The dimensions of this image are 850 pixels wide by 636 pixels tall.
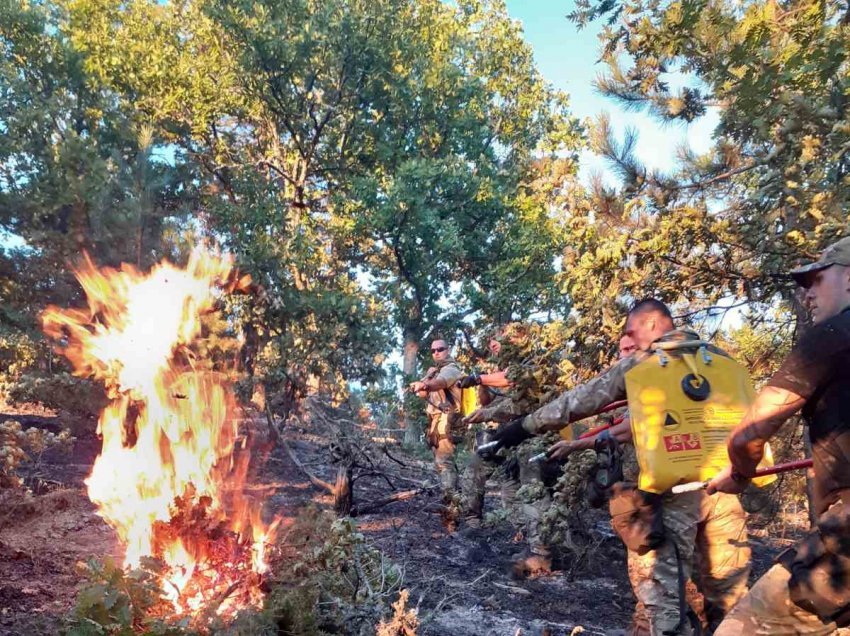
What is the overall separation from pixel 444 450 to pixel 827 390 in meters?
6.65

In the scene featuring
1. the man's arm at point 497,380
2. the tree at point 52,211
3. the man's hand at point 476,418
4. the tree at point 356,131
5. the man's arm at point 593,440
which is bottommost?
the man's arm at point 593,440

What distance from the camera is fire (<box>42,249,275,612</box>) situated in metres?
4.36

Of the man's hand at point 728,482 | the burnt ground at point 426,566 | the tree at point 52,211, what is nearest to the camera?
the man's hand at point 728,482

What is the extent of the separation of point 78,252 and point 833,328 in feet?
36.1

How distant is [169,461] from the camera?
5141 mm

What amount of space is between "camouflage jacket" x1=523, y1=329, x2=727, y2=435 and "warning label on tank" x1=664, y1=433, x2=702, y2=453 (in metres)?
0.44

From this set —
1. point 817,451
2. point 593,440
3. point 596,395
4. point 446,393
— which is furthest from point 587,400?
point 446,393

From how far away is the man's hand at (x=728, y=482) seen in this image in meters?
2.83

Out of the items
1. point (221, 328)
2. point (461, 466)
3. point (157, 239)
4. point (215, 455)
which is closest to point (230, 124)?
point (157, 239)

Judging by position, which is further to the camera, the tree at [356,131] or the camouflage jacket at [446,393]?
the tree at [356,131]

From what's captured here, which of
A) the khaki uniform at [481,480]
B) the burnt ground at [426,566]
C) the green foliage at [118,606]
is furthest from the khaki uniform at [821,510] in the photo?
the khaki uniform at [481,480]

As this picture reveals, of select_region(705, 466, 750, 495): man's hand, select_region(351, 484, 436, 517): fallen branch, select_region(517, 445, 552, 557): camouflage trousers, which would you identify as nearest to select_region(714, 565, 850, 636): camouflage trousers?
select_region(705, 466, 750, 495): man's hand

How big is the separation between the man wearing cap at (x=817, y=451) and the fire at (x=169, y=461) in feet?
9.20

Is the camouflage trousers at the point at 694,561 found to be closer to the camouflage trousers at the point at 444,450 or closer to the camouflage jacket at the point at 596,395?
the camouflage jacket at the point at 596,395
